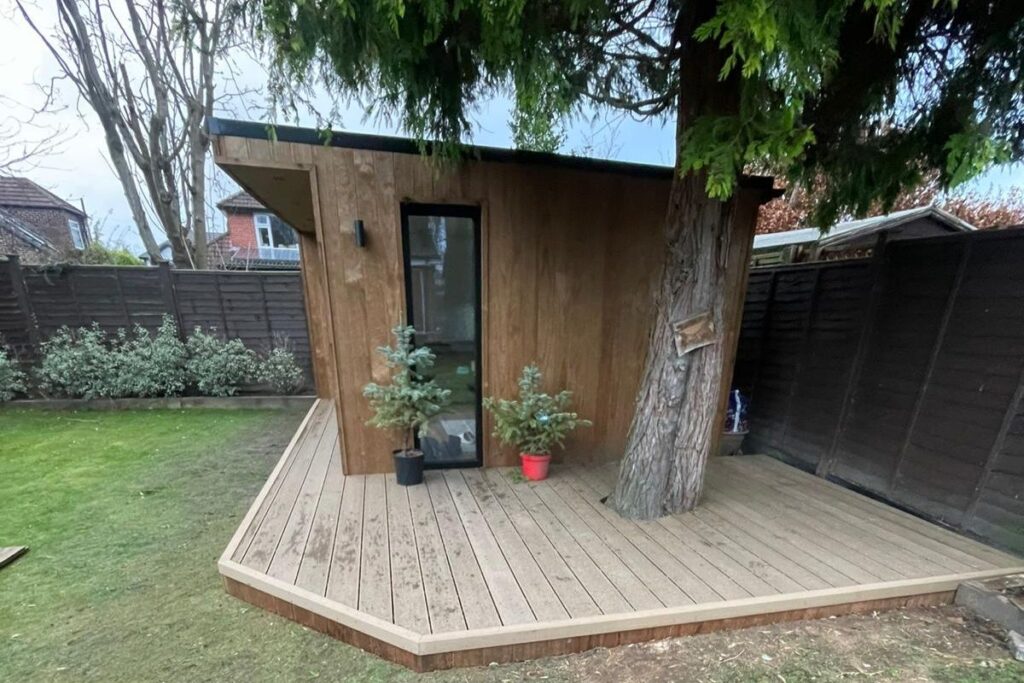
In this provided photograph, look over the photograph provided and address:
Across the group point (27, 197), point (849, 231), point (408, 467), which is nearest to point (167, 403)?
point (408, 467)

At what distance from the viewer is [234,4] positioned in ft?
5.65

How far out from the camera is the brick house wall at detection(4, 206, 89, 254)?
452 inches

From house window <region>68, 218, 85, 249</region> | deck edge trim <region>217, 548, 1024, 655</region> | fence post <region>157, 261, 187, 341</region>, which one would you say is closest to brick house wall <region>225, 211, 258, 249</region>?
house window <region>68, 218, 85, 249</region>

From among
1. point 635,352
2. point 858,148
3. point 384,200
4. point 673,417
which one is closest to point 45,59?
point 384,200

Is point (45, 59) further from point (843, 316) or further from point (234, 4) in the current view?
point (843, 316)

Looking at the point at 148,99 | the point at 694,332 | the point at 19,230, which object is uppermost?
the point at 148,99

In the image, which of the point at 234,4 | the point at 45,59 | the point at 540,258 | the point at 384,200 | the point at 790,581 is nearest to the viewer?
the point at 234,4

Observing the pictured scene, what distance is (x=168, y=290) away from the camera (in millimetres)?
5555

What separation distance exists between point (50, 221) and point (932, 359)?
62.0ft

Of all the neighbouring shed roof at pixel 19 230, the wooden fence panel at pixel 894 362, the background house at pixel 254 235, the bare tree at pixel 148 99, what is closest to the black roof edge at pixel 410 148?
the wooden fence panel at pixel 894 362

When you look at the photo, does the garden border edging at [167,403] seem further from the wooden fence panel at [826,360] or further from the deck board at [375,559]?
the wooden fence panel at [826,360]

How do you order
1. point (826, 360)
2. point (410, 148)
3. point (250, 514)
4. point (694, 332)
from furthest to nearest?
point (826, 360) → point (410, 148) → point (250, 514) → point (694, 332)

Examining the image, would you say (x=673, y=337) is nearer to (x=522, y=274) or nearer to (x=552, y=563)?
(x=522, y=274)

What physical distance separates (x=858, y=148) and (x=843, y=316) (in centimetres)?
127
